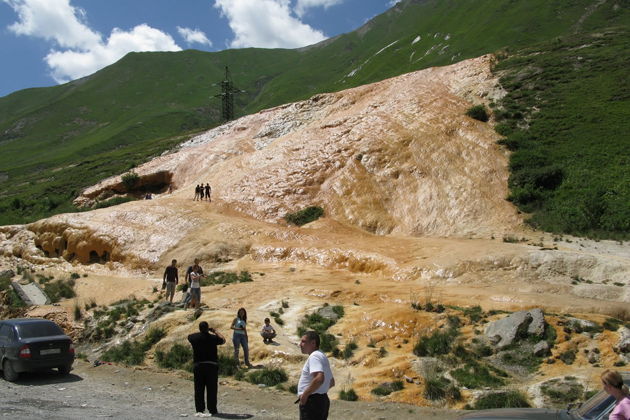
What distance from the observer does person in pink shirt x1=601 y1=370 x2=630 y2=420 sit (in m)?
5.41

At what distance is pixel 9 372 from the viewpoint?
1320 cm

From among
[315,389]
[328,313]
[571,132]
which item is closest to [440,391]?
[328,313]

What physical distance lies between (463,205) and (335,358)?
16609mm

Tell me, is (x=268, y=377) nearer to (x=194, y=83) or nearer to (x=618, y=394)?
(x=618, y=394)

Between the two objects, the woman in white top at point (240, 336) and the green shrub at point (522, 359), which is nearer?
the green shrub at point (522, 359)

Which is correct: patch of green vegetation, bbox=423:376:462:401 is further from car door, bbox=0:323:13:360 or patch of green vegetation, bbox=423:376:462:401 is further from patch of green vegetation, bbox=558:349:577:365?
car door, bbox=0:323:13:360

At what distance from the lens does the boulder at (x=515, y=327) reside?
43.8 ft

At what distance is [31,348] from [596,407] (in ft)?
41.2

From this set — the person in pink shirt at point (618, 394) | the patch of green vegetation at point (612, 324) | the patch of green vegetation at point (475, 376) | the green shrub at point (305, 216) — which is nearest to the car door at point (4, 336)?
the patch of green vegetation at point (475, 376)

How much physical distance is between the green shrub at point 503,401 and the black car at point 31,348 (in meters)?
10.3

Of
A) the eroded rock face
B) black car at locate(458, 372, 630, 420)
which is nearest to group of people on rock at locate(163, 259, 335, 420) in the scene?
black car at locate(458, 372, 630, 420)

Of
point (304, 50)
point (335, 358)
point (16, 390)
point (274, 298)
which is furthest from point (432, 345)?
point (304, 50)

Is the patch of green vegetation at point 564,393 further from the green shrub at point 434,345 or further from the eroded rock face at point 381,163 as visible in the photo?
the eroded rock face at point 381,163

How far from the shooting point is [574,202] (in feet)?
88.4
